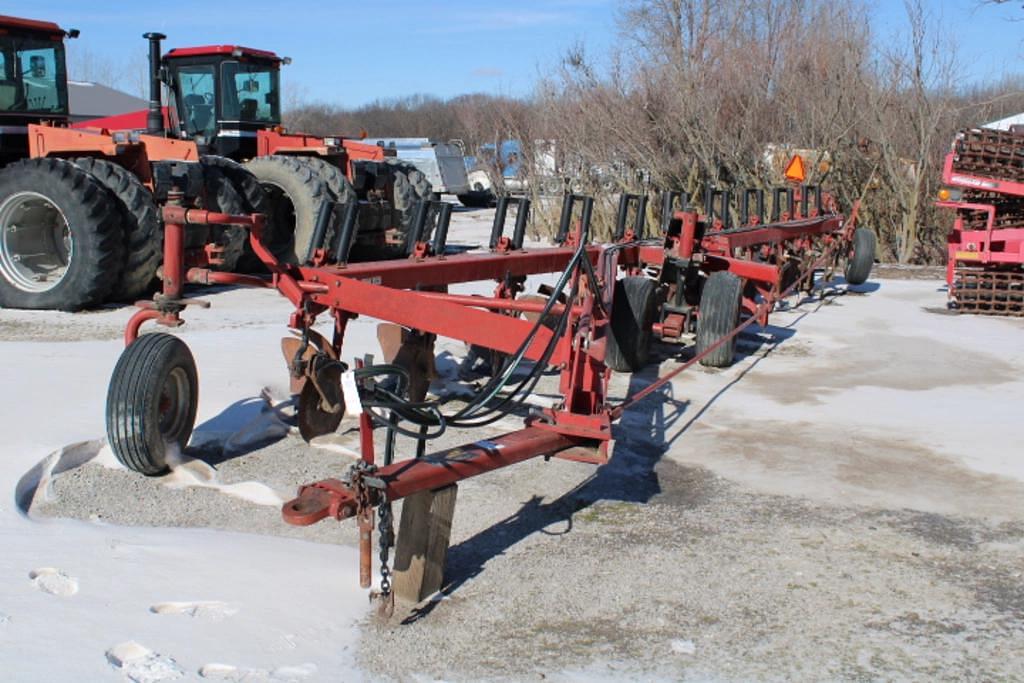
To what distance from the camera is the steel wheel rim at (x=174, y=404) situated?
4758 mm

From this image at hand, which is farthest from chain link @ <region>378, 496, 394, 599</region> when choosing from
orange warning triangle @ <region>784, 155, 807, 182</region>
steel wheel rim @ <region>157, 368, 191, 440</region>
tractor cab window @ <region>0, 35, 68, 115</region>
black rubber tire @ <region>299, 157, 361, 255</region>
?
orange warning triangle @ <region>784, 155, 807, 182</region>

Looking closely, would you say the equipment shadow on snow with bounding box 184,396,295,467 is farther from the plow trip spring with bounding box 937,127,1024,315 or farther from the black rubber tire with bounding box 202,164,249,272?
the plow trip spring with bounding box 937,127,1024,315

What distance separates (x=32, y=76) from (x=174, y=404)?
23.1ft

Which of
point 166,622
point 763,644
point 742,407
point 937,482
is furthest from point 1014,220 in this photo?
point 166,622

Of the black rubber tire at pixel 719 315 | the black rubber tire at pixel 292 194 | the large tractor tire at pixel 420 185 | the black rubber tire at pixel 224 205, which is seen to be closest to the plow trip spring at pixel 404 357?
the black rubber tire at pixel 719 315

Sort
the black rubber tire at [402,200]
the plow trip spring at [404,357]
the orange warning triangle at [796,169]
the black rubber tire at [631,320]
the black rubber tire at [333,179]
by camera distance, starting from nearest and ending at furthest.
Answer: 1. the plow trip spring at [404,357]
2. the black rubber tire at [631,320]
3. the black rubber tire at [333,179]
4. the black rubber tire at [402,200]
5. the orange warning triangle at [796,169]

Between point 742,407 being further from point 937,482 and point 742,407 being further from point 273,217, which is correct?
point 273,217

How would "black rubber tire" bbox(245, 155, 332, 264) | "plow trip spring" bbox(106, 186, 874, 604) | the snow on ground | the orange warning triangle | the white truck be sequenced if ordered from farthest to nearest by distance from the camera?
1. the white truck
2. the orange warning triangle
3. "black rubber tire" bbox(245, 155, 332, 264)
4. "plow trip spring" bbox(106, 186, 874, 604)
5. the snow on ground

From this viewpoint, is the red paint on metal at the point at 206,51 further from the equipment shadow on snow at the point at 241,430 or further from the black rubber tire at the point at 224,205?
the equipment shadow on snow at the point at 241,430

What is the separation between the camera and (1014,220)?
35.1 feet

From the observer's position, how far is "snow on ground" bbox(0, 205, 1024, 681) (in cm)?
310

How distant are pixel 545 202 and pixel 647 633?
15829mm

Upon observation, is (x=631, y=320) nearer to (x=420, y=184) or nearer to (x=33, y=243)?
(x=33, y=243)

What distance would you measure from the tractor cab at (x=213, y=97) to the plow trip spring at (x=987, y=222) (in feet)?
25.6
